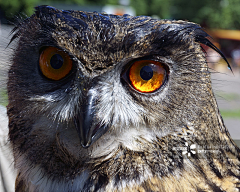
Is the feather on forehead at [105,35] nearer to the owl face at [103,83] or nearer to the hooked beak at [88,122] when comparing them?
the owl face at [103,83]

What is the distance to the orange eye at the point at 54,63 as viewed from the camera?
1.19 m

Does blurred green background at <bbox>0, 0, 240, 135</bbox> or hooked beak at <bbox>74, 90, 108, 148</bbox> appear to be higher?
blurred green background at <bbox>0, 0, 240, 135</bbox>

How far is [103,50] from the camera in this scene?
112 centimetres

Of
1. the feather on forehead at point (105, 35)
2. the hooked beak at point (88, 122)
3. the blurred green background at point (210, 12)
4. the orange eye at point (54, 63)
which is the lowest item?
the hooked beak at point (88, 122)

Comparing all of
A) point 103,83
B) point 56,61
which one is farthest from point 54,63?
point 103,83

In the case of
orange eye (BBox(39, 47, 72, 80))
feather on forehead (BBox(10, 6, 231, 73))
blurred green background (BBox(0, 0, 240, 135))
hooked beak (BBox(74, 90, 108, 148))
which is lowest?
hooked beak (BBox(74, 90, 108, 148))

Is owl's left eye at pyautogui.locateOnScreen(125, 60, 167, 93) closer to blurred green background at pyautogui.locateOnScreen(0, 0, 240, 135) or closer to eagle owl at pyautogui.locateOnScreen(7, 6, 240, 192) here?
A: eagle owl at pyautogui.locateOnScreen(7, 6, 240, 192)

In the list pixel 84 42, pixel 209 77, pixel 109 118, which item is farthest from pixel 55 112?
pixel 209 77

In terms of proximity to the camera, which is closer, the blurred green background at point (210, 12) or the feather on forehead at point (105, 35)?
the feather on forehead at point (105, 35)

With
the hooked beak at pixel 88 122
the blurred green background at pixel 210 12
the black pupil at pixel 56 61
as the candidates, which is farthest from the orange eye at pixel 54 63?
the blurred green background at pixel 210 12

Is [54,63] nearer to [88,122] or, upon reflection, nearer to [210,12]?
[88,122]

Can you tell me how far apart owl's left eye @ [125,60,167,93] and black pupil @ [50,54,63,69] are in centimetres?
33

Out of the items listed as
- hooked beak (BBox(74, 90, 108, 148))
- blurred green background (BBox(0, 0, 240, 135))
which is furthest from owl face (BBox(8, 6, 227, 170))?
blurred green background (BBox(0, 0, 240, 135))

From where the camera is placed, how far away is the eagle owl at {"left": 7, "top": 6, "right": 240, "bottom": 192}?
1.14m
